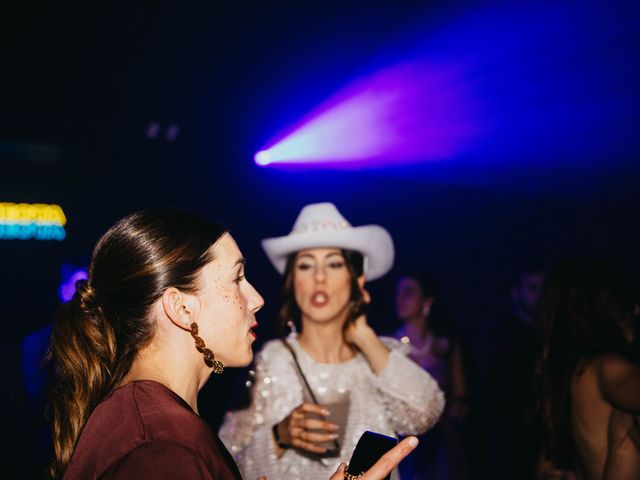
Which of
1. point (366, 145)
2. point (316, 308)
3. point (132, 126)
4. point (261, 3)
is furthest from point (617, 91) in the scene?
point (132, 126)

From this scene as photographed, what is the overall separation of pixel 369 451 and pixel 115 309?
0.78 m

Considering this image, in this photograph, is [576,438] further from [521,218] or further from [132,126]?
[132,126]

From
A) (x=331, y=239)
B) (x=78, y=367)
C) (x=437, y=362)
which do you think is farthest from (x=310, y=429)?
(x=437, y=362)

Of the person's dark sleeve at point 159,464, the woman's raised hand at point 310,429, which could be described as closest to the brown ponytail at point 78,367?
the person's dark sleeve at point 159,464

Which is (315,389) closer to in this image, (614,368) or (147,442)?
(614,368)

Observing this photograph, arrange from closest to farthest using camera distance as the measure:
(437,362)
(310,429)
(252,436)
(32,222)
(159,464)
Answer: (159,464), (310,429), (252,436), (437,362), (32,222)

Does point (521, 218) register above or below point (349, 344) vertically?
above

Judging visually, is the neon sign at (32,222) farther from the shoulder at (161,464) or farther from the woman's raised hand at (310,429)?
the shoulder at (161,464)

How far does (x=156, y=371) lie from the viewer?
4.79ft

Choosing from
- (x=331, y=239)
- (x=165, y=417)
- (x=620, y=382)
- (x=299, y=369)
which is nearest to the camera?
(x=165, y=417)

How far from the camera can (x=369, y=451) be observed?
142cm

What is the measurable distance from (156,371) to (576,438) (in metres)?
2.23

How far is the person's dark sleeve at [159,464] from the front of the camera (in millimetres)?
1093

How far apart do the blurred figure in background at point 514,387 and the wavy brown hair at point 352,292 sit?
215 centimetres
